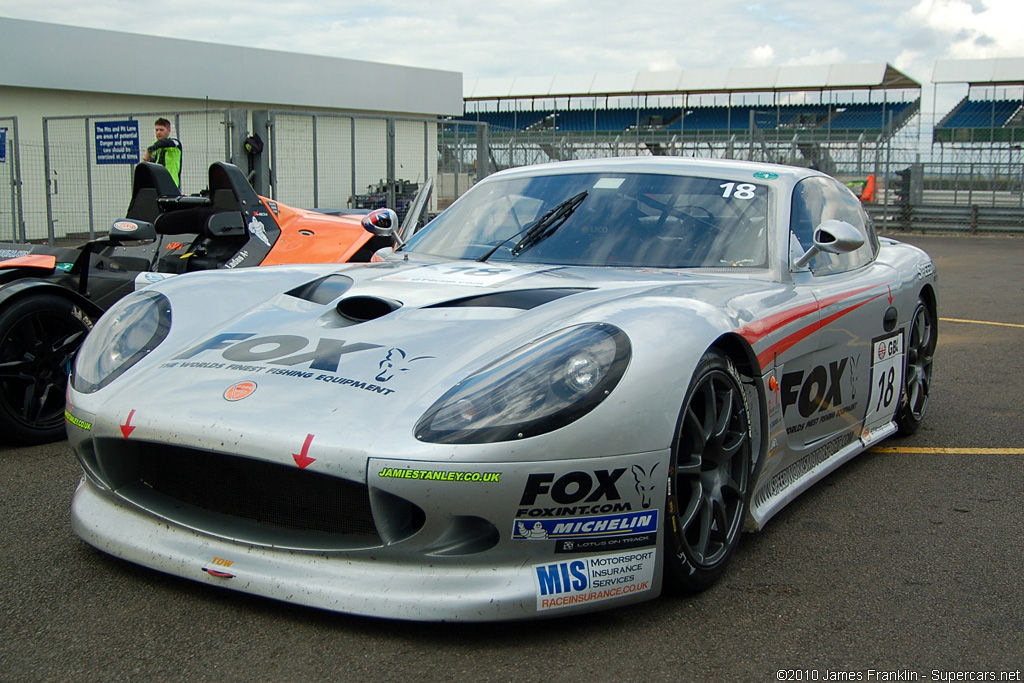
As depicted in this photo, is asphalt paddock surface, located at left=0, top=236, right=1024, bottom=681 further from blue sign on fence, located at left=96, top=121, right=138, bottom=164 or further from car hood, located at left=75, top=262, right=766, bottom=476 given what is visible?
blue sign on fence, located at left=96, top=121, right=138, bottom=164

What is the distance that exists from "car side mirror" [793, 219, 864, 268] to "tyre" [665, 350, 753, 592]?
2.84ft

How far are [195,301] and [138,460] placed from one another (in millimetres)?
721

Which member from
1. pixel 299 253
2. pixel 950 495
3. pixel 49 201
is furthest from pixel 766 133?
pixel 950 495

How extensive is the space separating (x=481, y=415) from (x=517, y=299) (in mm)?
753

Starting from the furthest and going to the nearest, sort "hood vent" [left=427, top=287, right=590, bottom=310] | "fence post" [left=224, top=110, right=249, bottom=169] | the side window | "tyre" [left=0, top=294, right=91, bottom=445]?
"fence post" [left=224, top=110, right=249, bottom=169]
"tyre" [left=0, top=294, right=91, bottom=445]
the side window
"hood vent" [left=427, top=287, right=590, bottom=310]

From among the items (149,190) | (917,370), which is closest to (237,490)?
(917,370)

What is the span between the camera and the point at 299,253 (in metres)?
6.55

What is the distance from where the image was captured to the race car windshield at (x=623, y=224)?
12.2 ft

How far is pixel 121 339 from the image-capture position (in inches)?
125

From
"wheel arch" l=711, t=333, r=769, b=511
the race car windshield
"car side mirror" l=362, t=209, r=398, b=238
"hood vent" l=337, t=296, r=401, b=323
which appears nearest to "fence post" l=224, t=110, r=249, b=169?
"car side mirror" l=362, t=209, r=398, b=238

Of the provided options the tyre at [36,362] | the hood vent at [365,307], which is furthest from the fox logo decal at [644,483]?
the tyre at [36,362]

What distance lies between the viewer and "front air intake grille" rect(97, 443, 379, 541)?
253 centimetres

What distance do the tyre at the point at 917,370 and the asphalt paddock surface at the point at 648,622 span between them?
40.0 inches

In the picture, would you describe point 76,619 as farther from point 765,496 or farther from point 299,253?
point 299,253
